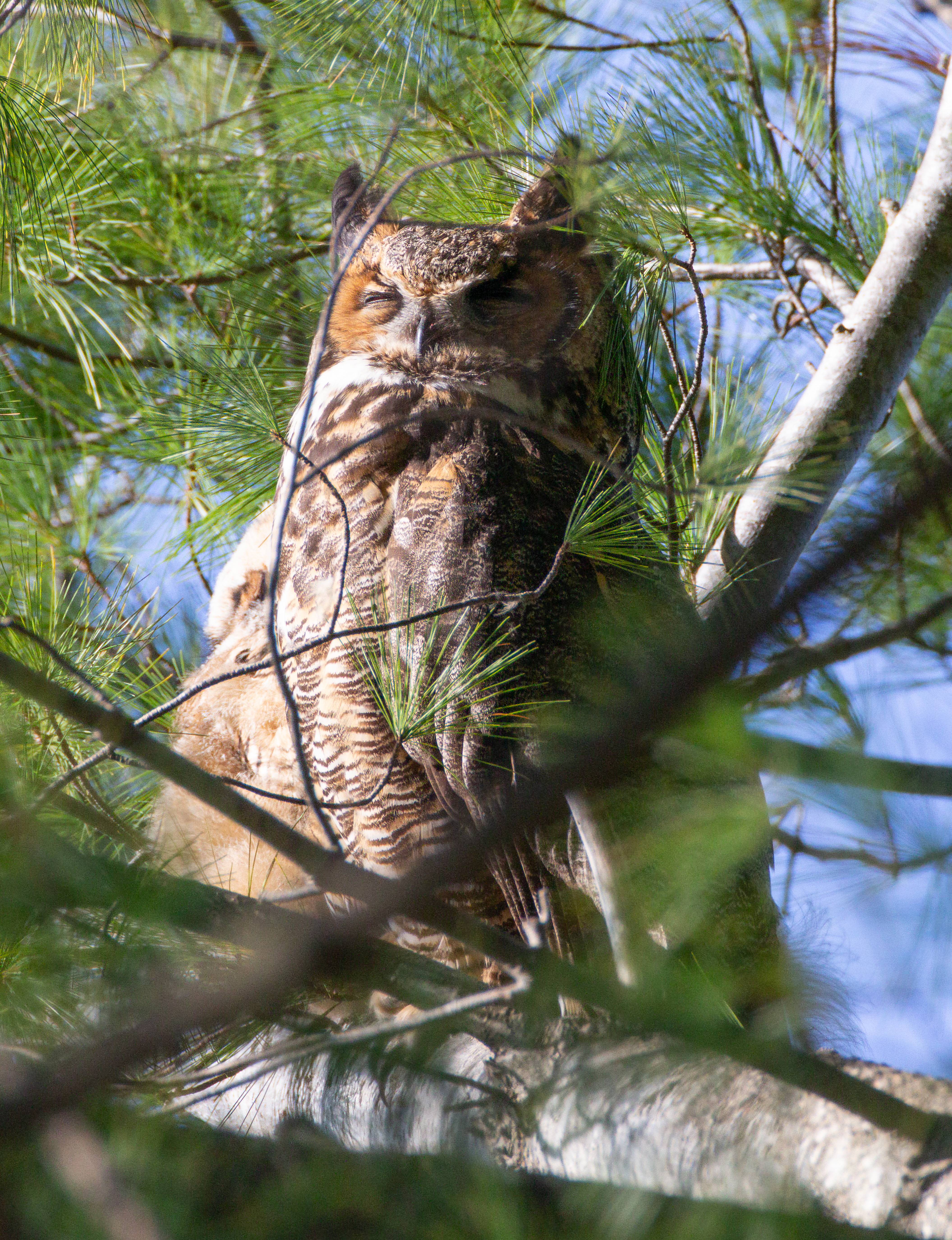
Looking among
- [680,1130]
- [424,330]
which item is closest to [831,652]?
[680,1130]

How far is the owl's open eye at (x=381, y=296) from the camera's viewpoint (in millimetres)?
1554

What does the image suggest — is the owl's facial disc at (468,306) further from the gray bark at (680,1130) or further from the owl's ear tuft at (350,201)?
the gray bark at (680,1130)

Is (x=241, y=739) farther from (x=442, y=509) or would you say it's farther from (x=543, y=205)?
(x=543, y=205)

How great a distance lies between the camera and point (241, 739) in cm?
160

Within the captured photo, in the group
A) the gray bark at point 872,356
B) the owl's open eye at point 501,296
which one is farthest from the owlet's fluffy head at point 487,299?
the gray bark at point 872,356

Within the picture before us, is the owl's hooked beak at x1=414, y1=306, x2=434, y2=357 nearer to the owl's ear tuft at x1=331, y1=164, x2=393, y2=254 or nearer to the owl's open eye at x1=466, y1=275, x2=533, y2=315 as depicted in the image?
the owl's open eye at x1=466, y1=275, x2=533, y2=315

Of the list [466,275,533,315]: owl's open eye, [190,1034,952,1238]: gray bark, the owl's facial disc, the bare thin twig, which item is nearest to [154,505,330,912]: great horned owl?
the owl's facial disc

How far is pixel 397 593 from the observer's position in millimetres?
1279

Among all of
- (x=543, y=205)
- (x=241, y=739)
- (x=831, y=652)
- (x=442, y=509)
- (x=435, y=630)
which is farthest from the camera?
(x=241, y=739)

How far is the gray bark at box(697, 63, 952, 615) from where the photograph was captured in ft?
4.41

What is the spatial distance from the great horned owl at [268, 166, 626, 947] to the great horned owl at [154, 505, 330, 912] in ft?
0.33

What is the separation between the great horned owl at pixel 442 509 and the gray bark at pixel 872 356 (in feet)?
0.79

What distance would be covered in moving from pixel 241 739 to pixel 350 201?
89cm

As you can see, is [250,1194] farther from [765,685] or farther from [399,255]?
[399,255]
